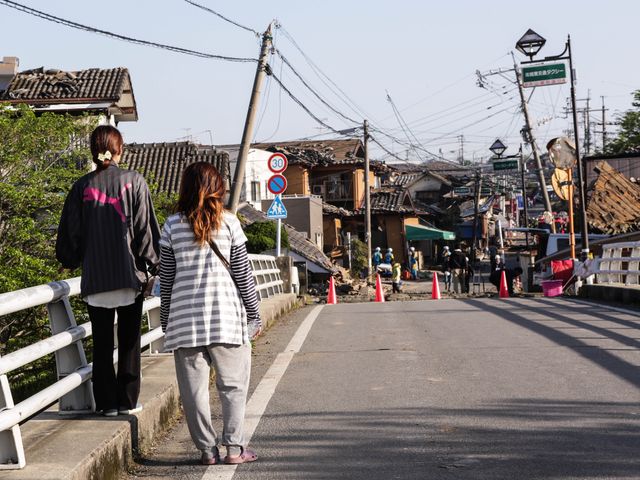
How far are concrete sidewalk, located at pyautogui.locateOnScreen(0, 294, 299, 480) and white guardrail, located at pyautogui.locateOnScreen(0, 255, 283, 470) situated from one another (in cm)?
11

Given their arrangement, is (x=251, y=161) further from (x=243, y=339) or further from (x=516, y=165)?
(x=243, y=339)

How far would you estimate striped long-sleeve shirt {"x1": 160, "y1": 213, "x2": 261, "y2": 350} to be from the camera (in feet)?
16.4

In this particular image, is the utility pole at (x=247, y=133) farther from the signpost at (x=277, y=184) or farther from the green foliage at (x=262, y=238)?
the green foliage at (x=262, y=238)

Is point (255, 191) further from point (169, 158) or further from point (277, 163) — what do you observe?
point (277, 163)

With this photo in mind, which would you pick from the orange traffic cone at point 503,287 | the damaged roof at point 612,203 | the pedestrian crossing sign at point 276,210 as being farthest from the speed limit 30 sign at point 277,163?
the damaged roof at point 612,203

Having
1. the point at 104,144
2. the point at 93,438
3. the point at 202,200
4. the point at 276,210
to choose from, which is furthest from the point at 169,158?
the point at 93,438

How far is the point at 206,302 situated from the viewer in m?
5.00

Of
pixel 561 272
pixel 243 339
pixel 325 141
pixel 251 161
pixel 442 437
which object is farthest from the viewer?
pixel 325 141

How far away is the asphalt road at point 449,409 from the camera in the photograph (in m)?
4.99

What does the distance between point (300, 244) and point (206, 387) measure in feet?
133

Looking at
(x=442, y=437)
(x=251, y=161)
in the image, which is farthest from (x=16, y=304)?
(x=251, y=161)

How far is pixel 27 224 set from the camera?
12828 mm

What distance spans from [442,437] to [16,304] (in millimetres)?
2686

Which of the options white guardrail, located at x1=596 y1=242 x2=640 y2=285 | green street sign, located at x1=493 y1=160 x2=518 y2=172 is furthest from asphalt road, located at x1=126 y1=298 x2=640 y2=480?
green street sign, located at x1=493 y1=160 x2=518 y2=172
